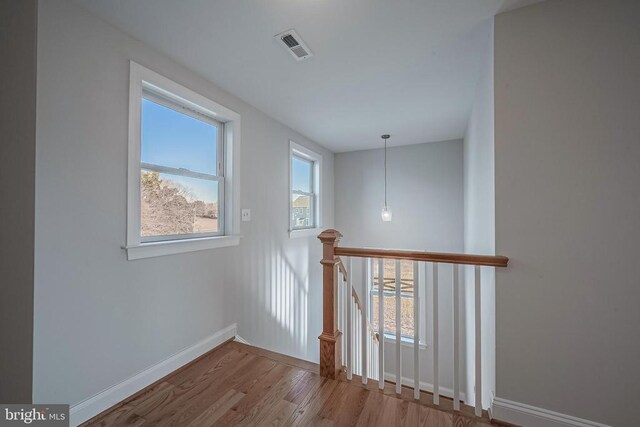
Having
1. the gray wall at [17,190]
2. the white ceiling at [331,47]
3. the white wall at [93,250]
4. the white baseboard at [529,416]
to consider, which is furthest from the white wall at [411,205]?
the gray wall at [17,190]

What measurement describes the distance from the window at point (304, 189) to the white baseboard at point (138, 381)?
1660mm

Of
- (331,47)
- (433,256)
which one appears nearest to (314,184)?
(331,47)

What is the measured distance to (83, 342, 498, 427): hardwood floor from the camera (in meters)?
1.45

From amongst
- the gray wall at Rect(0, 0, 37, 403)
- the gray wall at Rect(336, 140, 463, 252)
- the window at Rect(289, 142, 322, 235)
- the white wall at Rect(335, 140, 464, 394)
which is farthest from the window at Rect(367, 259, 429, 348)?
the gray wall at Rect(0, 0, 37, 403)

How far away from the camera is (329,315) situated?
73.2 inches

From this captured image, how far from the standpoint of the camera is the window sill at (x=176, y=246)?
5.64 feet

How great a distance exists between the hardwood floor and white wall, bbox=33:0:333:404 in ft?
0.77

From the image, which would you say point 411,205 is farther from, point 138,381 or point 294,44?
point 138,381

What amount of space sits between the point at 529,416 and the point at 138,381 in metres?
2.37

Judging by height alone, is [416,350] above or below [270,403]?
above

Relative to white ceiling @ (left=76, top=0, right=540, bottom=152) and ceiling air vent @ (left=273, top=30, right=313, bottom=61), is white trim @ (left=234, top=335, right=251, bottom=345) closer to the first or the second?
white ceiling @ (left=76, top=0, right=540, bottom=152)

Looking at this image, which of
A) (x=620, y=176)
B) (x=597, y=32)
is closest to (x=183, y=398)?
(x=620, y=176)

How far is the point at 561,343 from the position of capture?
1349mm

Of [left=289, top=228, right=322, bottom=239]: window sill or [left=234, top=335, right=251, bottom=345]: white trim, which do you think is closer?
[left=234, top=335, right=251, bottom=345]: white trim
